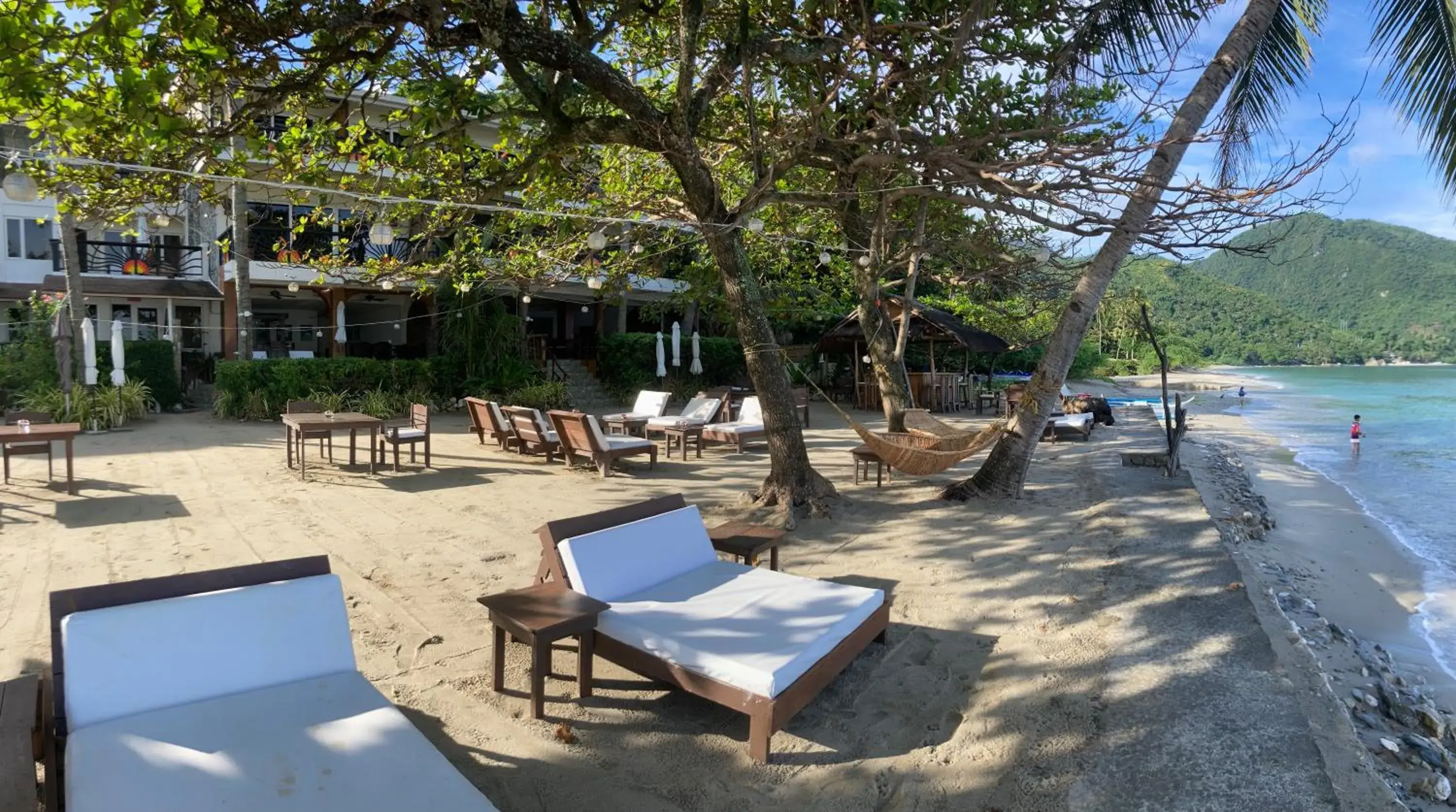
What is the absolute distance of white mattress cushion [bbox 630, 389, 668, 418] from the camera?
12.0 meters

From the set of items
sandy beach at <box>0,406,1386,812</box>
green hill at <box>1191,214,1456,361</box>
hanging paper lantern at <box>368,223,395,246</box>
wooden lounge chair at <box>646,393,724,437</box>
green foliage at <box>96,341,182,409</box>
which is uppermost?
green hill at <box>1191,214,1456,361</box>

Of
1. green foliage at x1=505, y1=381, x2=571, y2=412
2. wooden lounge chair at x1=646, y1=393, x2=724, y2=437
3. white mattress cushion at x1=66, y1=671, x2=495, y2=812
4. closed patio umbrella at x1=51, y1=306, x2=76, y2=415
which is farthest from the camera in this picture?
green foliage at x1=505, y1=381, x2=571, y2=412

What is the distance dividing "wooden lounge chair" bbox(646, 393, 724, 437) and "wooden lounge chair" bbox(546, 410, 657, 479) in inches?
55.2

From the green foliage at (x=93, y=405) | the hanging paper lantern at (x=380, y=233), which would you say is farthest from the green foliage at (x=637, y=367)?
the hanging paper lantern at (x=380, y=233)

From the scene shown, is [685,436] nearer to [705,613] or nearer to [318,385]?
[705,613]

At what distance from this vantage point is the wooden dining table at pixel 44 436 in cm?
713

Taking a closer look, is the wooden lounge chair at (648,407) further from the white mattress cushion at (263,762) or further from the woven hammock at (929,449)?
the white mattress cushion at (263,762)

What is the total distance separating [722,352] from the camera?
21.3m

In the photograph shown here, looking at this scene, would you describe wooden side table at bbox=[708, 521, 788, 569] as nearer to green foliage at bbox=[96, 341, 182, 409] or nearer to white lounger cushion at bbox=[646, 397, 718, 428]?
white lounger cushion at bbox=[646, 397, 718, 428]

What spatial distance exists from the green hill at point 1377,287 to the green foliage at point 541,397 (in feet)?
191

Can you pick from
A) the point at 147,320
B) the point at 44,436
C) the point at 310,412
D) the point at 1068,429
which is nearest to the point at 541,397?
the point at 310,412

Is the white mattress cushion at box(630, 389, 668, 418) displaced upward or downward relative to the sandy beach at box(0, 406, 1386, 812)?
upward

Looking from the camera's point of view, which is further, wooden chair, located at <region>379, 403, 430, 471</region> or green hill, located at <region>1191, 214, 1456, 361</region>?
green hill, located at <region>1191, 214, 1456, 361</region>

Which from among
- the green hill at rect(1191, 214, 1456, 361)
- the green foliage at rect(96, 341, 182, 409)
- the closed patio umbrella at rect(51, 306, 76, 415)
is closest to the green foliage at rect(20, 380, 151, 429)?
the closed patio umbrella at rect(51, 306, 76, 415)
